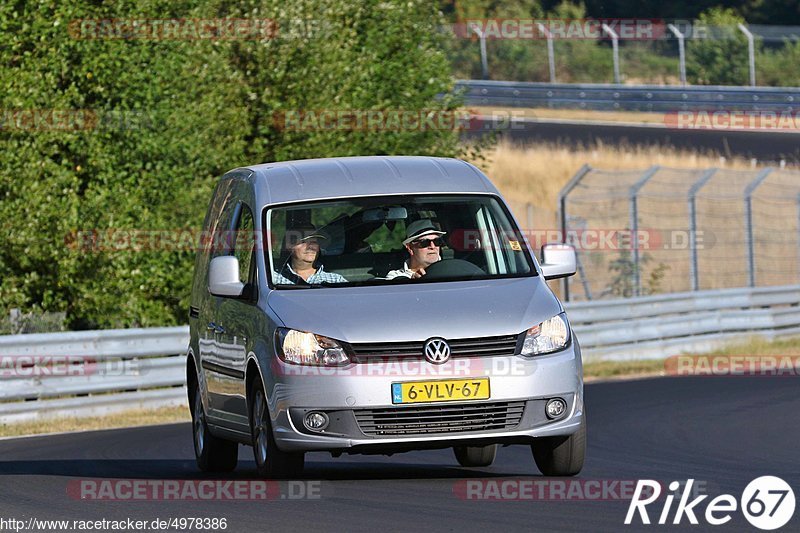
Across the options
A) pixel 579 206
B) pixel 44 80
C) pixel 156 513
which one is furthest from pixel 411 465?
pixel 579 206

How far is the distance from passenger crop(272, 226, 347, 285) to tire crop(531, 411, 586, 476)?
1565mm

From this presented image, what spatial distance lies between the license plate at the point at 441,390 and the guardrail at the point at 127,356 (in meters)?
9.99

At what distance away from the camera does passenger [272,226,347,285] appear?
10352 mm

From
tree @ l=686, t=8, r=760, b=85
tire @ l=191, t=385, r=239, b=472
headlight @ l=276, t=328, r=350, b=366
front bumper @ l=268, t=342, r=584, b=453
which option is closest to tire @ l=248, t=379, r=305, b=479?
front bumper @ l=268, t=342, r=584, b=453

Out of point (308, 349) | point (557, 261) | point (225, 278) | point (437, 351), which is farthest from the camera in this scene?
point (557, 261)

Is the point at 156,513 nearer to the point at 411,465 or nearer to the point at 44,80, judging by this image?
the point at 411,465

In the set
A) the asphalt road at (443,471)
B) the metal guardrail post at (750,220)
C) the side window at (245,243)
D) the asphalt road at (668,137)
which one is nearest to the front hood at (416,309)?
the side window at (245,243)

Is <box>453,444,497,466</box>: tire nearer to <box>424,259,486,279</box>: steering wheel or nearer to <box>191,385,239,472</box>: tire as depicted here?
<box>424,259,486,279</box>: steering wheel

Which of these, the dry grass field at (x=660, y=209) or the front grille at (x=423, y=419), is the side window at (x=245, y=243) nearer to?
the front grille at (x=423, y=419)

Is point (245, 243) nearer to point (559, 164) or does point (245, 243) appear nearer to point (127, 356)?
point (127, 356)

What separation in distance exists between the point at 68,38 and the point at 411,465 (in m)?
12.2

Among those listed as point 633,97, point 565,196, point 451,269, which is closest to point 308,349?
point 451,269

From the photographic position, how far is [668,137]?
4634 centimetres

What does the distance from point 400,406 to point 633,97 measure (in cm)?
4105
